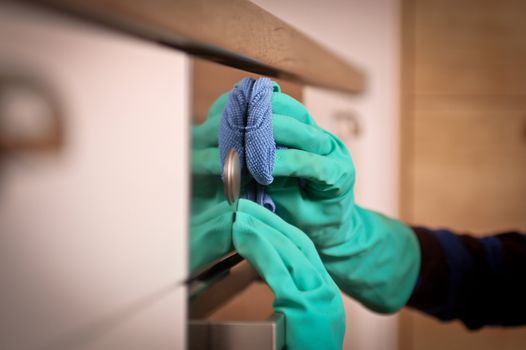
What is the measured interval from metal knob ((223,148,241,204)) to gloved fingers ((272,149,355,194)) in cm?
2

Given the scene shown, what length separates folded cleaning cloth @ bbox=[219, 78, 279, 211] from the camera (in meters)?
0.32

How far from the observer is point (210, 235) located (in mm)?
302

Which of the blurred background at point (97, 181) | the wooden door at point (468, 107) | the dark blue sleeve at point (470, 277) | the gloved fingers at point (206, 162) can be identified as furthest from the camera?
the wooden door at point (468, 107)

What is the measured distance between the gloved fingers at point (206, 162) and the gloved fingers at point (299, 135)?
0.04m

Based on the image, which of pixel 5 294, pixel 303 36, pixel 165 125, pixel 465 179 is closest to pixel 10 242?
pixel 5 294

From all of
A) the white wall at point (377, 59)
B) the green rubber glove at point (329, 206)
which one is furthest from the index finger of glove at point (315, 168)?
the white wall at point (377, 59)

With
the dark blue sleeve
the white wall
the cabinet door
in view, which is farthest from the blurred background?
the white wall

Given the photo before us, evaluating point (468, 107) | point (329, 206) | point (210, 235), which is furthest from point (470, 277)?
point (468, 107)

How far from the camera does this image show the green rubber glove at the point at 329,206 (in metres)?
0.34

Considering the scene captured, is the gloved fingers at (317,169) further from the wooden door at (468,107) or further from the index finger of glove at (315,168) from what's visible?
the wooden door at (468,107)

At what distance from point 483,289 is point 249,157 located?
1.62 feet

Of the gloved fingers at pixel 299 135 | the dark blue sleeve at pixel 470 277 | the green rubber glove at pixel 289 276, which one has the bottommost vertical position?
the dark blue sleeve at pixel 470 277

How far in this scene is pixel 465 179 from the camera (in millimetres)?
1249

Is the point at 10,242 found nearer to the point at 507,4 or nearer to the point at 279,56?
the point at 279,56
